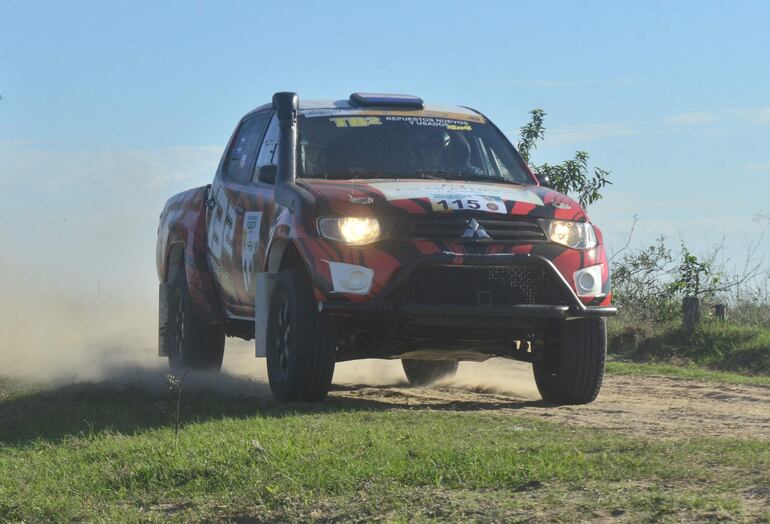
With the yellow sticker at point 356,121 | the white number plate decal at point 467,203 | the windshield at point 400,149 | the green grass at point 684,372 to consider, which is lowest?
the green grass at point 684,372

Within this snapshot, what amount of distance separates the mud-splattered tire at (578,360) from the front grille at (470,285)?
1.78 ft

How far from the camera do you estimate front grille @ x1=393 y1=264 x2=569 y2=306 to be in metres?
8.40

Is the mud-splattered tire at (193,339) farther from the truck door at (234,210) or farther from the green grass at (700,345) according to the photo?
the green grass at (700,345)

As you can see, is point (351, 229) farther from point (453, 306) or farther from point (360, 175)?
point (360, 175)

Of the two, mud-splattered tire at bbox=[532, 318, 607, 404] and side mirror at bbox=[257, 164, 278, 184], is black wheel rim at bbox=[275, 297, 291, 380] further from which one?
mud-splattered tire at bbox=[532, 318, 607, 404]

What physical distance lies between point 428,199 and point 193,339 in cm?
359

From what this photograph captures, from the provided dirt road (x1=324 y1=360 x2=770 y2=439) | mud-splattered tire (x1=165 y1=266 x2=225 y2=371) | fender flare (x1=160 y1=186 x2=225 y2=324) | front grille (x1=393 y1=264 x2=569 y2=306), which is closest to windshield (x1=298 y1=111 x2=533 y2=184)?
front grille (x1=393 y1=264 x2=569 y2=306)

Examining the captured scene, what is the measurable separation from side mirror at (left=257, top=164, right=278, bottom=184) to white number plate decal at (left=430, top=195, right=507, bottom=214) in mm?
1320

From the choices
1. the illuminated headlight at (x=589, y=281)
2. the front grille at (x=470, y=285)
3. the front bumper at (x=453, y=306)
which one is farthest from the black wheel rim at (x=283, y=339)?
the illuminated headlight at (x=589, y=281)

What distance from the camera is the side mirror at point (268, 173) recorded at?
9.27 m

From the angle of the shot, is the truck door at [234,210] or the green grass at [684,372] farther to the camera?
the green grass at [684,372]

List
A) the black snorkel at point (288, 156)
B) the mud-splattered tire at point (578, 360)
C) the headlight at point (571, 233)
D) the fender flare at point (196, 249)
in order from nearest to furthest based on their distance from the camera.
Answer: the headlight at point (571, 233), the black snorkel at point (288, 156), the mud-splattered tire at point (578, 360), the fender flare at point (196, 249)

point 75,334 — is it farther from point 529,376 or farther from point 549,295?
point 549,295

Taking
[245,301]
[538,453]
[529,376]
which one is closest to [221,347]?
[245,301]
